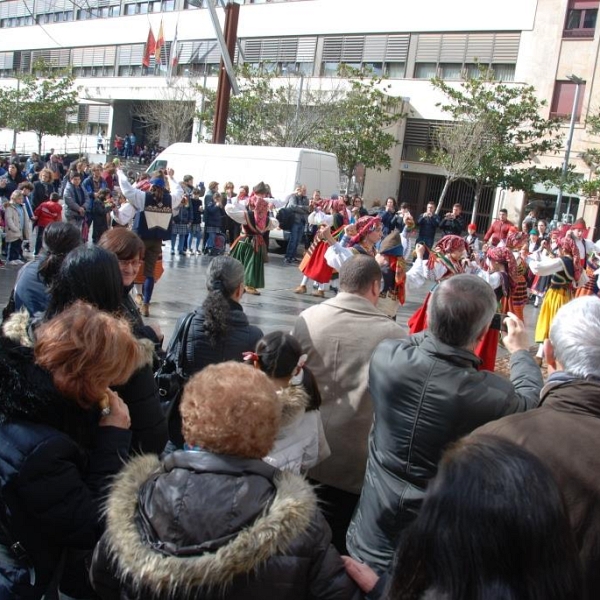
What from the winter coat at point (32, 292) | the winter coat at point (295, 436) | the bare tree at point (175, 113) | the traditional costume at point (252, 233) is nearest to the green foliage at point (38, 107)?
the bare tree at point (175, 113)

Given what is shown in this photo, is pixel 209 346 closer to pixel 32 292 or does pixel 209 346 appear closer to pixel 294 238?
pixel 32 292

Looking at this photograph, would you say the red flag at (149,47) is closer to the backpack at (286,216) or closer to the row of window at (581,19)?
the row of window at (581,19)

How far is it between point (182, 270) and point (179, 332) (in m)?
9.20

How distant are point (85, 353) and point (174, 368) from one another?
167 cm

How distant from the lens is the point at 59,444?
2.02 m

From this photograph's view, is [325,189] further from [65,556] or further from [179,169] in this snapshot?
[65,556]

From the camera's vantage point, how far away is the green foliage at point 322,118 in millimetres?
33000

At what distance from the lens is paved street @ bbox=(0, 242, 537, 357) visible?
908 centimetres

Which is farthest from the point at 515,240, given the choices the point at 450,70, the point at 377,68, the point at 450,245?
the point at 377,68

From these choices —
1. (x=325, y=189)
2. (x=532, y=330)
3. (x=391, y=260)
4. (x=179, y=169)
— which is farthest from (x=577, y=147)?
(x=391, y=260)

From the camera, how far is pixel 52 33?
5638cm

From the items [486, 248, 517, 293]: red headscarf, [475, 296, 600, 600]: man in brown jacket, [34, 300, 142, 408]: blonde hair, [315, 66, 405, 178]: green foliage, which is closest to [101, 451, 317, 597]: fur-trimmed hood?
[34, 300, 142, 408]: blonde hair

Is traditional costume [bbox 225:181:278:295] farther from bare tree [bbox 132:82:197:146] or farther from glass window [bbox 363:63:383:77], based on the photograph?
bare tree [bbox 132:82:197:146]

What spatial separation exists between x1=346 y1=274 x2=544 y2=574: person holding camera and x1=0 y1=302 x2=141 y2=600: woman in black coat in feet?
3.14
